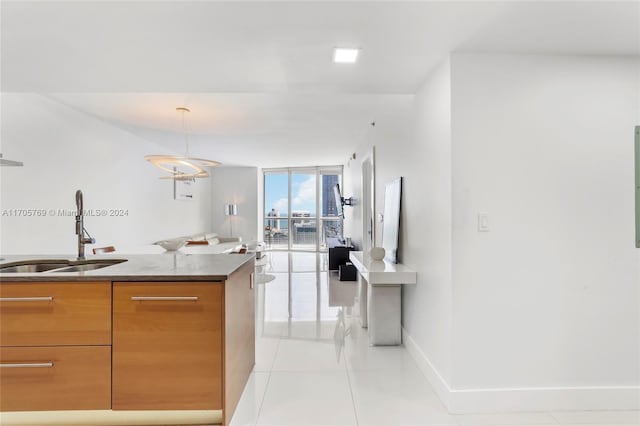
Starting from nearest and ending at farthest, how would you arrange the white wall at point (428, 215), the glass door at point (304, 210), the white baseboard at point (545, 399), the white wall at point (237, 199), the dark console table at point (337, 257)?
the white baseboard at point (545, 399) → the white wall at point (428, 215) → the dark console table at point (337, 257) → the white wall at point (237, 199) → the glass door at point (304, 210)

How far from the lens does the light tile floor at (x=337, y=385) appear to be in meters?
2.08

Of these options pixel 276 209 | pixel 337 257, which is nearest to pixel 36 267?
pixel 337 257

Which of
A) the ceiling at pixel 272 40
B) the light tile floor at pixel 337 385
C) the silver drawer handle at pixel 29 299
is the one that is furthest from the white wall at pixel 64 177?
the light tile floor at pixel 337 385

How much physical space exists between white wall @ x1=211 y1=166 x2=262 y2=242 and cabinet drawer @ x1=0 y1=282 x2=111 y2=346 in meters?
8.87

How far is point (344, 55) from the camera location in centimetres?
223

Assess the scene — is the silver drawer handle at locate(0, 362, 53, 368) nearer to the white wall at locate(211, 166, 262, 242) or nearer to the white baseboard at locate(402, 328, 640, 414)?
the white baseboard at locate(402, 328, 640, 414)

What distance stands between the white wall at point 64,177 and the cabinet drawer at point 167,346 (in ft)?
9.09

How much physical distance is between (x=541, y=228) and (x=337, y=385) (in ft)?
5.87

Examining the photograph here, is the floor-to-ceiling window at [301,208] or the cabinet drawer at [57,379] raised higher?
the floor-to-ceiling window at [301,208]

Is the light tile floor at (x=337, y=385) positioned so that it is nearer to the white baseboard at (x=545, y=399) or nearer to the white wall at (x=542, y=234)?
the white baseboard at (x=545, y=399)

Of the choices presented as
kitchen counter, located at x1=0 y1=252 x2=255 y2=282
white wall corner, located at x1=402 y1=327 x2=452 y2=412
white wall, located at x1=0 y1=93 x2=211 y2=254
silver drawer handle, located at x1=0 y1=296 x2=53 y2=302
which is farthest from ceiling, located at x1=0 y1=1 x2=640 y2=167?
white wall corner, located at x1=402 y1=327 x2=452 y2=412

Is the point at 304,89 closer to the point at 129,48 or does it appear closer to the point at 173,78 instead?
the point at 173,78

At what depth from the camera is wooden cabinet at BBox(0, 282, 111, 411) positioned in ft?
5.92

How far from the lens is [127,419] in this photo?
1.92m
